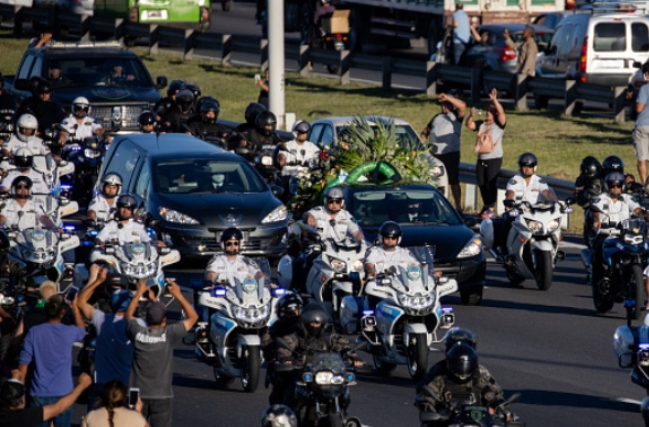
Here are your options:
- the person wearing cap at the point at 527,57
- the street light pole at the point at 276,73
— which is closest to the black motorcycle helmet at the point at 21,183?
the street light pole at the point at 276,73

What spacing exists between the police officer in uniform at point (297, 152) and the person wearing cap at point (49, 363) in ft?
39.3

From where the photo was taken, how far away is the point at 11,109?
28641 mm

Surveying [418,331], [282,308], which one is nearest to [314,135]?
[418,331]

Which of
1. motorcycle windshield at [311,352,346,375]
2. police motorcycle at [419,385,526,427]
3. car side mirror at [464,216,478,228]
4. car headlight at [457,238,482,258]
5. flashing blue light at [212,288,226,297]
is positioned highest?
police motorcycle at [419,385,526,427]

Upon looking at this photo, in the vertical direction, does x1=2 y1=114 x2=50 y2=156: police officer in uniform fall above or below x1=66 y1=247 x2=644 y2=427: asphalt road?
above

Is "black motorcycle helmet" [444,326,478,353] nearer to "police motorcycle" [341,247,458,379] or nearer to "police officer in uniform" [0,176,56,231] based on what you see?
"police motorcycle" [341,247,458,379]

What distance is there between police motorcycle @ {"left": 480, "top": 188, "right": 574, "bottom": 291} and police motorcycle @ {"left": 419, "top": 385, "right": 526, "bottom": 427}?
28.6 feet

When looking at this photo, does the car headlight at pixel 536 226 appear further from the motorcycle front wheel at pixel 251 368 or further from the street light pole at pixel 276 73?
the street light pole at pixel 276 73

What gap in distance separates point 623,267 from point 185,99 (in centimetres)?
1157

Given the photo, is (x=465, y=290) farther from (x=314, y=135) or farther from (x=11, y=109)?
(x=11, y=109)

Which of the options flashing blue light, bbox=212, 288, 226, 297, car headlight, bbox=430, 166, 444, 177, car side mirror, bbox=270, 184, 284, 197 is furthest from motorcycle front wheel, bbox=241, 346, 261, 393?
car headlight, bbox=430, 166, 444, 177

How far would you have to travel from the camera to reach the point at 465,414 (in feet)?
32.5

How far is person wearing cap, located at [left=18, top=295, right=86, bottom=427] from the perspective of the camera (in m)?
11.5

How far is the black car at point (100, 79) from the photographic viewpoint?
28281 millimetres
